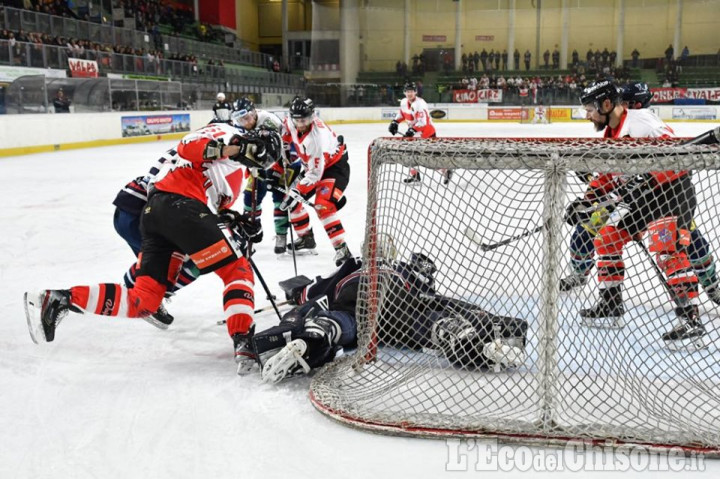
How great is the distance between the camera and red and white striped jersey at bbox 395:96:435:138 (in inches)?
304

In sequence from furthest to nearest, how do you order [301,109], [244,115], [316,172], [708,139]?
1. [316,172]
2. [301,109]
3. [244,115]
4. [708,139]

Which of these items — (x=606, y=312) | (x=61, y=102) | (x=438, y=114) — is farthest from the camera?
(x=438, y=114)

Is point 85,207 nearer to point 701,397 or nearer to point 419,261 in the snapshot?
point 419,261

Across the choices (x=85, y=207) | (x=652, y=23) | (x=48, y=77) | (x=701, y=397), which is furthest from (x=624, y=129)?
(x=652, y=23)

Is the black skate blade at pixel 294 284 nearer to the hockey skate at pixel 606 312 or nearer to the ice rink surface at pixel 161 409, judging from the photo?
the ice rink surface at pixel 161 409

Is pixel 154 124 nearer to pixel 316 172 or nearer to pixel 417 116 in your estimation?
pixel 417 116

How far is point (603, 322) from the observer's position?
2.54m

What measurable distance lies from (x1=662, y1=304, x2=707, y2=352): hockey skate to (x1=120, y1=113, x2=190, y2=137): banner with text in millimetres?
10921

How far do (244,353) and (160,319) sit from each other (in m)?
0.72

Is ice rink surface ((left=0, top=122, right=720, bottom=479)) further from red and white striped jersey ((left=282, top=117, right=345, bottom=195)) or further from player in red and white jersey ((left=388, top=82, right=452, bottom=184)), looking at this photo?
player in red and white jersey ((left=388, top=82, right=452, bottom=184))

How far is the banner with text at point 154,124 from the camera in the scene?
12.0 meters

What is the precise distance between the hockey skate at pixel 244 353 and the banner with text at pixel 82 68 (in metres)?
10.6

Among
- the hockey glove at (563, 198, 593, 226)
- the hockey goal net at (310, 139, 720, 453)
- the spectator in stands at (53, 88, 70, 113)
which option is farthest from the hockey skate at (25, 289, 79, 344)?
the spectator in stands at (53, 88, 70, 113)

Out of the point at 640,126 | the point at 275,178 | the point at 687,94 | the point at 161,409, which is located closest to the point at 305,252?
the point at 275,178
